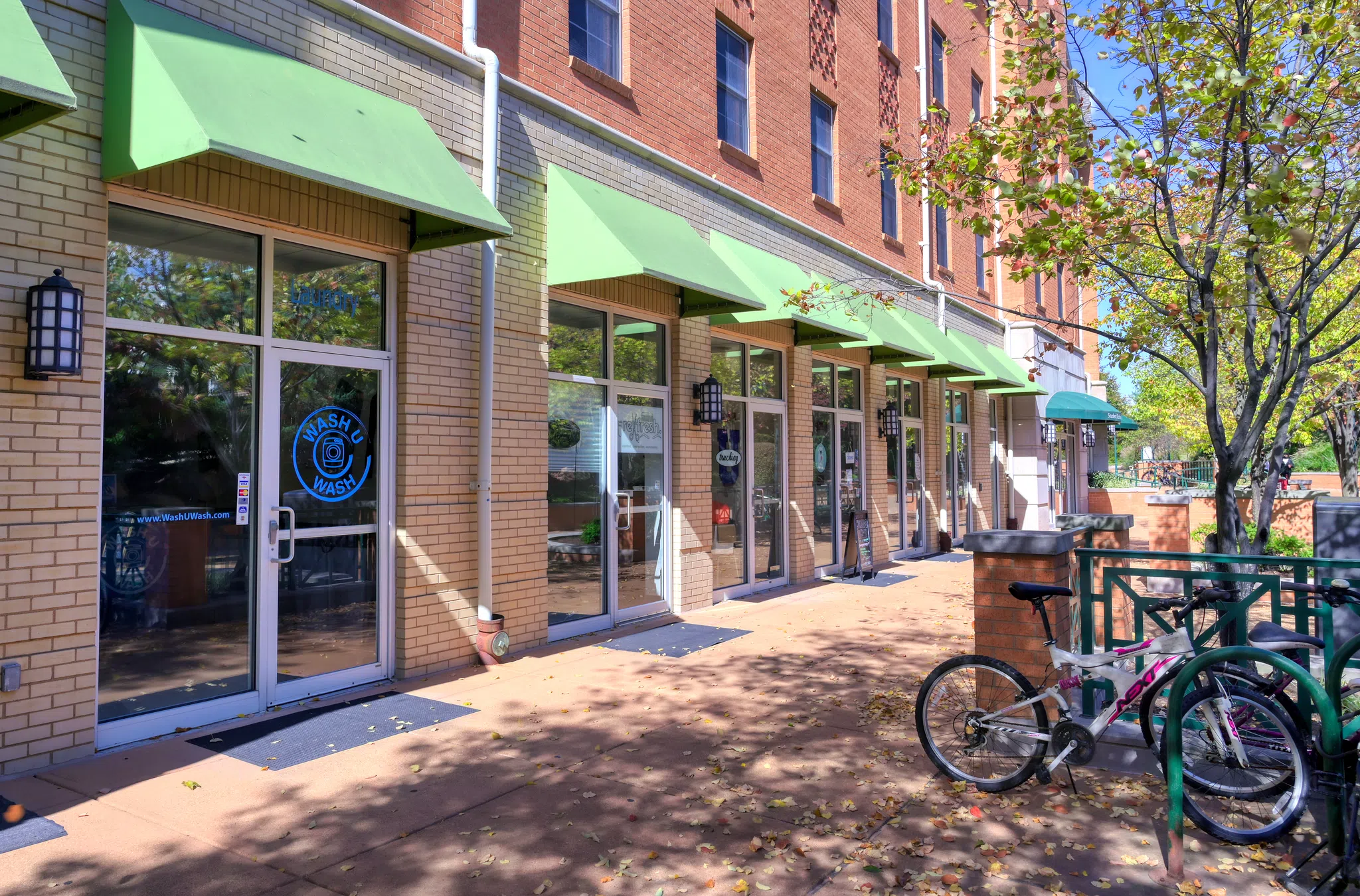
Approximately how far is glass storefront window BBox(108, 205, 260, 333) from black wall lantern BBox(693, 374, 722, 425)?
4.91 m

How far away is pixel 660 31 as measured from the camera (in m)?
9.73

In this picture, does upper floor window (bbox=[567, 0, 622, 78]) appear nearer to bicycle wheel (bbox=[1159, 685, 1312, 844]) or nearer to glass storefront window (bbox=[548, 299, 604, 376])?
glass storefront window (bbox=[548, 299, 604, 376])

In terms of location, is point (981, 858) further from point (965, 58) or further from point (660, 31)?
point (965, 58)

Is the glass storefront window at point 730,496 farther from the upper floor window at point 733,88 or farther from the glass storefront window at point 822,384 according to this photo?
the upper floor window at point 733,88

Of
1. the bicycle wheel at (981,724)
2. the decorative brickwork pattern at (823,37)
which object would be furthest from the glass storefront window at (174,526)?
the decorative brickwork pattern at (823,37)

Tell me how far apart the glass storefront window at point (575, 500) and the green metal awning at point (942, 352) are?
697 centimetres

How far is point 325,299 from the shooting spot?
647cm

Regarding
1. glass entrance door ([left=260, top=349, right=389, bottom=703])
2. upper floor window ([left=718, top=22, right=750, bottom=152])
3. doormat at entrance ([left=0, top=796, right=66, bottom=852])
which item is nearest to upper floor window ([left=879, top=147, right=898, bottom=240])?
upper floor window ([left=718, top=22, right=750, bottom=152])

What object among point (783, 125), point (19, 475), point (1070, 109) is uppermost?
point (783, 125)

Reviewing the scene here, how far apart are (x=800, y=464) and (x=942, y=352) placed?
13.6 feet

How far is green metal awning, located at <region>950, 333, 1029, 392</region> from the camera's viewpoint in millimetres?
17069

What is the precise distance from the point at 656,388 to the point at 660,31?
3.74m

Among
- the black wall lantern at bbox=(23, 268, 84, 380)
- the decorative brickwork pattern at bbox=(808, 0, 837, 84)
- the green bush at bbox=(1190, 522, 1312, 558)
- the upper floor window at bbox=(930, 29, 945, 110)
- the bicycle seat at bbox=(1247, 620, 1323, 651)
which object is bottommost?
the green bush at bbox=(1190, 522, 1312, 558)

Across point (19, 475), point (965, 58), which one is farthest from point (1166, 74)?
point (965, 58)
